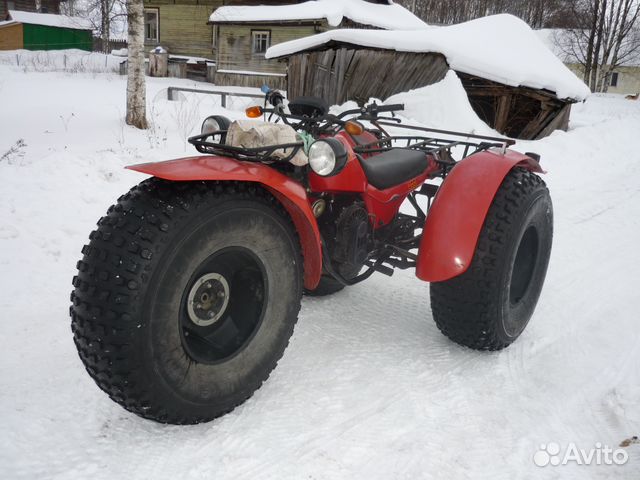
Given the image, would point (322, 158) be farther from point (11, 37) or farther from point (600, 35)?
point (11, 37)

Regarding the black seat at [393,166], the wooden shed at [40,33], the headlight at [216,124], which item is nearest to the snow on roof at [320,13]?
the wooden shed at [40,33]

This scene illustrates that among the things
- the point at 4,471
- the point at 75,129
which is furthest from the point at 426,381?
the point at 75,129

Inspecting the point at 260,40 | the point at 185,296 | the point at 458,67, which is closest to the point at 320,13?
the point at 260,40

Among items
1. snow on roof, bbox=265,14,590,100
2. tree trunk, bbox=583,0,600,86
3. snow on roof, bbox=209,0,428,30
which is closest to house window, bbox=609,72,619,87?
tree trunk, bbox=583,0,600,86

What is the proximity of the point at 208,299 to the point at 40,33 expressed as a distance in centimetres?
4420

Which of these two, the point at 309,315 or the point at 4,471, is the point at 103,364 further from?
the point at 309,315

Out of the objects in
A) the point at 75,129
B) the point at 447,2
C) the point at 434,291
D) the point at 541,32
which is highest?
the point at 447,2

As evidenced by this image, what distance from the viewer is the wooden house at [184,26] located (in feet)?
86.3

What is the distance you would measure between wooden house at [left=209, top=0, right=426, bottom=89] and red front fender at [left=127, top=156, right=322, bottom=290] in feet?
72.4

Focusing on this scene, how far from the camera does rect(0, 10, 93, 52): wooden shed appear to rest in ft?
115

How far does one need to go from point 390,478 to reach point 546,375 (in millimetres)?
1233

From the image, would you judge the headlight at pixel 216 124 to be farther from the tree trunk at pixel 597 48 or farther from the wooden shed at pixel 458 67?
the tree trunk at pixel 597 48

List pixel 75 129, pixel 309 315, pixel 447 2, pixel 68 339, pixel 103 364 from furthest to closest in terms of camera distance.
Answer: pixel 447 2 < pixel 75 129 < pixel 309 315 < pixel 68 339 < pixel 103 364

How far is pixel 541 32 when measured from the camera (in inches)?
1610
